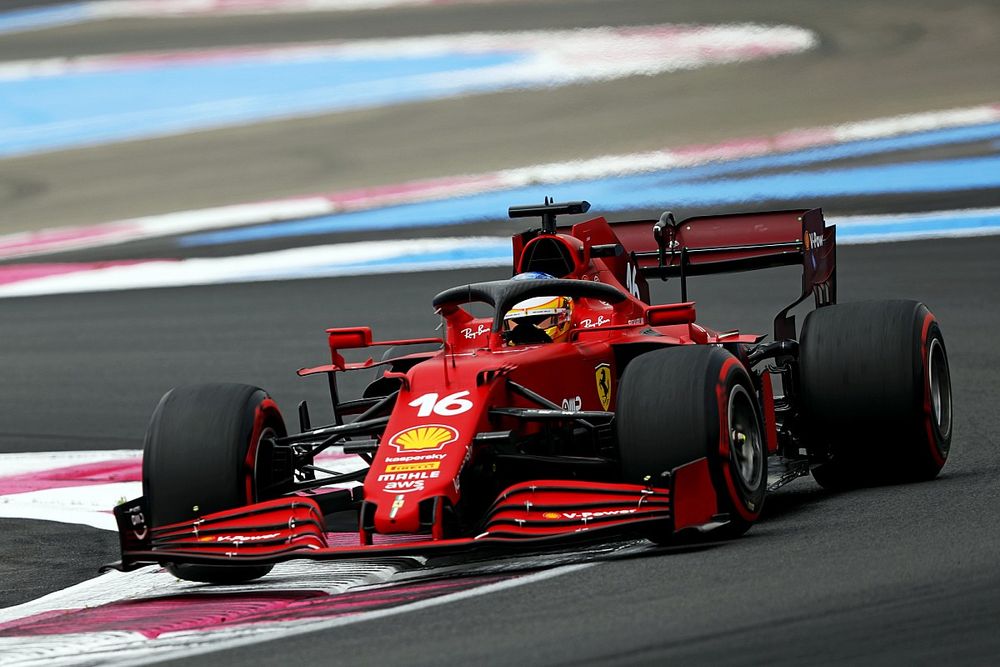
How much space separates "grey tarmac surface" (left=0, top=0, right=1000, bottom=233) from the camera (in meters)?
22.8

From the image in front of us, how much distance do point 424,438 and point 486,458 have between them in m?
0.34

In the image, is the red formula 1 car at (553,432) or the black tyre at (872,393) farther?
the black tyre at (872,393)

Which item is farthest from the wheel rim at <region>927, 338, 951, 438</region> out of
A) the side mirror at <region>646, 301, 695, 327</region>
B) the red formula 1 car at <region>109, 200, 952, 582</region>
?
the side mirror at <region>646, 301, 695, 327</region>

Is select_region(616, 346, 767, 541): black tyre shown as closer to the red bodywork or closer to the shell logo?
the red bodywork

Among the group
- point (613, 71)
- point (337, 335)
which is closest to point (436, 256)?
point (613, 71)

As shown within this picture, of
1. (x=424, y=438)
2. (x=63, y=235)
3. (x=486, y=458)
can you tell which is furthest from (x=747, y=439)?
(x=63, y=235)

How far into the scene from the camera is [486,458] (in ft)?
23.7

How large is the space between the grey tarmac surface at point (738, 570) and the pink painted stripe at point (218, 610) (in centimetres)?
40

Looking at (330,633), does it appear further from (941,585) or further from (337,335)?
(337,335)

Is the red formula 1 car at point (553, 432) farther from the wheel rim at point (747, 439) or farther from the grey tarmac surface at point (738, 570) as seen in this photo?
the grey tarmac surface at point (738, 570)

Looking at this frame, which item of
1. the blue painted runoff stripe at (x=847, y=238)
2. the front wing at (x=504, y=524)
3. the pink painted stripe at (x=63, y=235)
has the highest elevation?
the pink painted stripe at (x=63, y=235)

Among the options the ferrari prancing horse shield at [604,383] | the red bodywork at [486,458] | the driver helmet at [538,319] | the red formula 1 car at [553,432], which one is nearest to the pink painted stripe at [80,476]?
the red formula 1 car at [553,432]

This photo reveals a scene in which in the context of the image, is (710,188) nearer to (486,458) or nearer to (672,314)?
(672,314)

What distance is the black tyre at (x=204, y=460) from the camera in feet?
24.1
